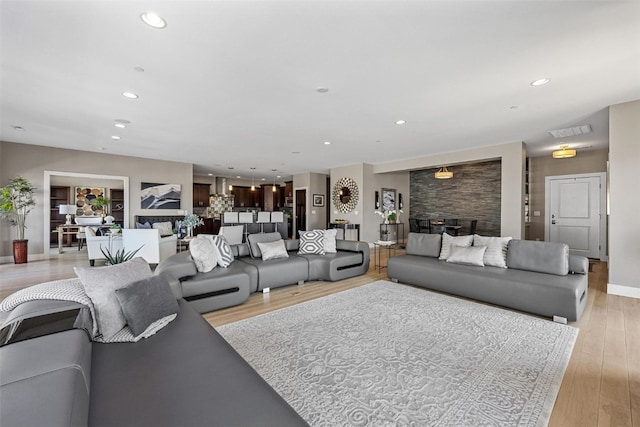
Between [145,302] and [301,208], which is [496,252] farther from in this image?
[301,208]

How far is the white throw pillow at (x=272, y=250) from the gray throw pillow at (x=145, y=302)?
2190 mm

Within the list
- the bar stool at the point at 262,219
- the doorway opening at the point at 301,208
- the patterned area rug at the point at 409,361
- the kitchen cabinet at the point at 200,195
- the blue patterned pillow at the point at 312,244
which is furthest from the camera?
the kitchen cabinet at the point at 200,195

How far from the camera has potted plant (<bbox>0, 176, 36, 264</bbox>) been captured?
5750 mm

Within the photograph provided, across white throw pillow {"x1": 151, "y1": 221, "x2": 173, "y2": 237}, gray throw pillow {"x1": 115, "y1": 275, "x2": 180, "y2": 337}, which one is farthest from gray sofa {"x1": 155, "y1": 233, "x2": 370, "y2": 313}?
white throw pillow {"x1": 151, "y1": 221, "x2": 173, "y2": 237}

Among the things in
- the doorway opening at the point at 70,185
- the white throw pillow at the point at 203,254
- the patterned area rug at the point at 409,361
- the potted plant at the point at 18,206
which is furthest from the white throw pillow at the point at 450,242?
the potted plant at the point at 18,206

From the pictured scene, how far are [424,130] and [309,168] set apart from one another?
16.5 ft

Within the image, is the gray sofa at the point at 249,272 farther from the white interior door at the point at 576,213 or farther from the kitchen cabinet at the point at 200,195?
the kitchen cabinet at the point at 200,195

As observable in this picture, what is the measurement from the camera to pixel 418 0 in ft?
6.06

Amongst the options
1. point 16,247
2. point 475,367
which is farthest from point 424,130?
point 16,247

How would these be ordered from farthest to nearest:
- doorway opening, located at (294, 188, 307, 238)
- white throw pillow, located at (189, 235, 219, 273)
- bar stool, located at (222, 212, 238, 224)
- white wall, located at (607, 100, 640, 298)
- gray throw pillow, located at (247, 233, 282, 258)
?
doorway opening, located at (294, 188, 307, 238)
bar stool, located at (222, 212, 238, 224)
gray throw pillow, located at (247, 233, 282, 258)
white wall, located at (607, 100, 640, 298)
white throw pillow, located at (189, 235, 219, 273)

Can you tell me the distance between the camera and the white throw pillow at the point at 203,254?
3408 mm

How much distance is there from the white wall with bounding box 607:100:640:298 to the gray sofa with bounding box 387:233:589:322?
0.92 meters

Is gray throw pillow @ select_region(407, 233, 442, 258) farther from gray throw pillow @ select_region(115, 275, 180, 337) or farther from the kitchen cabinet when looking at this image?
the kitchen cabinet

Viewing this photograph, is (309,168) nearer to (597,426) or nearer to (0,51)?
(0,51)
